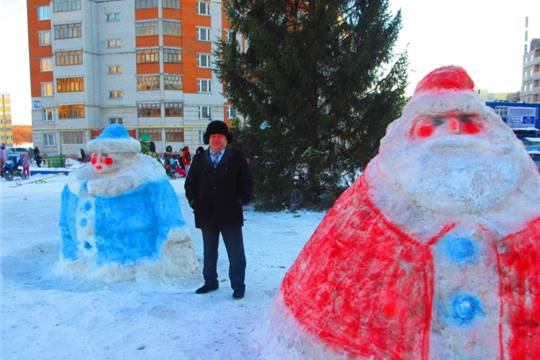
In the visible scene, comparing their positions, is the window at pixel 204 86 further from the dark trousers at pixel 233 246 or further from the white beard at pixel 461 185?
the white beard at pixel 461 185

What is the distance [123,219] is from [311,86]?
18.7 ft

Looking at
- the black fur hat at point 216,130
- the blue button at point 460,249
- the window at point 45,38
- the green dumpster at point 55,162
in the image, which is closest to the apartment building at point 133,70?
the window at point 45,38

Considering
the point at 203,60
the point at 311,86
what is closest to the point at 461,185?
the point at 311,86

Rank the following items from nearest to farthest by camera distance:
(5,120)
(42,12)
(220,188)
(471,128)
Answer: (471,128) → (220,188) → (42,12) → (5,120)

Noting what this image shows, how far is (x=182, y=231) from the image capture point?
4.97m

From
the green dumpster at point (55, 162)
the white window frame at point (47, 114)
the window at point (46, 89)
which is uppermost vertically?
the window at point (46, 89)

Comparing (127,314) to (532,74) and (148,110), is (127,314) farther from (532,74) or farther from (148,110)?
(532,74)

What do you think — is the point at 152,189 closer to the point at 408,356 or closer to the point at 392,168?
the point at 392,168

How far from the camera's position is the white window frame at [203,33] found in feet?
128

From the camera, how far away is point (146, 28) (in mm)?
37875

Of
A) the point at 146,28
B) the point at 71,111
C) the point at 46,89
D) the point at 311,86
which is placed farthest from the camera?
the point at 46,89

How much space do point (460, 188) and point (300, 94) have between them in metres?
7.29

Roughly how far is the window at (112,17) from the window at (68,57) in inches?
148

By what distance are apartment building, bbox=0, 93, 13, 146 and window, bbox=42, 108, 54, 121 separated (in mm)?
41098
